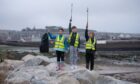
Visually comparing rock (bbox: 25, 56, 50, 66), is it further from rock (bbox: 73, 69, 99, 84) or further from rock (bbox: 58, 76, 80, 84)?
rock (bbox: 58, 76, 80, 84)

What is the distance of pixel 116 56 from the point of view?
2700cm

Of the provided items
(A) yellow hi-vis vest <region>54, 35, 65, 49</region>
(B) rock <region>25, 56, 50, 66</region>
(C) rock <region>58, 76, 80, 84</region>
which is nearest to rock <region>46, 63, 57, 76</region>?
(B) rock <region>25, 56, 50, 66</region>

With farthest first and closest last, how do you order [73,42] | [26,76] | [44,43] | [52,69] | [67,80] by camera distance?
[44,43], [73,42], [52,69], [26,76], [67,80]

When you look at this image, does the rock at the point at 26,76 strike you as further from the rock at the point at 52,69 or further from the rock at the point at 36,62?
the rock at the point at 36,62

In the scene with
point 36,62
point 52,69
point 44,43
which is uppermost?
point 44,43

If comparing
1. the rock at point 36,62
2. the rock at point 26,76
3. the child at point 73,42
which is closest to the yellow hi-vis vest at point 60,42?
the child at point 73,42

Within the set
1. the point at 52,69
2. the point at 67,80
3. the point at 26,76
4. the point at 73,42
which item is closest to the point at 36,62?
the point at 52,69

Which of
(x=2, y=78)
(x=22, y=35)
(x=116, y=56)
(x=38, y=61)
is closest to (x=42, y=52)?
(x=116, y=56)

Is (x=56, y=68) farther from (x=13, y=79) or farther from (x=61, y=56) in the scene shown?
(x=13, y=79)

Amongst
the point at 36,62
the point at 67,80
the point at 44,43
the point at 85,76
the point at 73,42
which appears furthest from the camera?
the point at 44,43

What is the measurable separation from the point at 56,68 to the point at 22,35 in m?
48.7

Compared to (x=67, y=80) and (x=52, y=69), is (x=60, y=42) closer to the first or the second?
(x=52, y=69)

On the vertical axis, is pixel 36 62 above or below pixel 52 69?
above

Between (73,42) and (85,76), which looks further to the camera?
(73,42)
